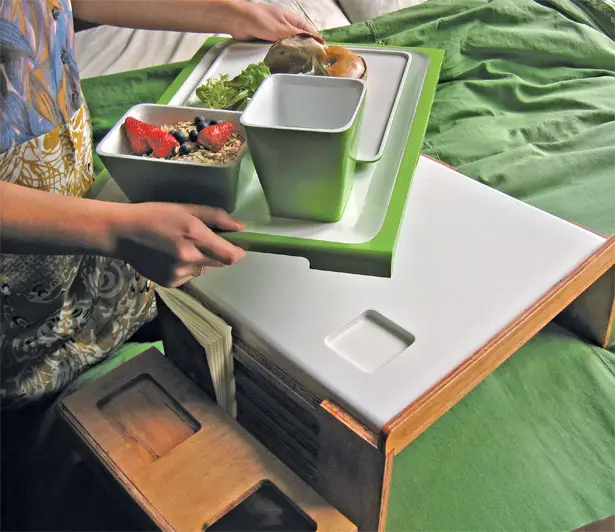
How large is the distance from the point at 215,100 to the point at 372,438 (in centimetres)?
47

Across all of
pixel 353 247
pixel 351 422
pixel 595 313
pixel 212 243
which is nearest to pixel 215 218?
pixel 212 243

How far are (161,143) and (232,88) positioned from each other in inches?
8.2

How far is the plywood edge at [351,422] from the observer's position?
24.1 inches

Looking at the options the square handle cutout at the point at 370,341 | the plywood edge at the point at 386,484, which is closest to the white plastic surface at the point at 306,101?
the square handle cutout at the point at 370,341

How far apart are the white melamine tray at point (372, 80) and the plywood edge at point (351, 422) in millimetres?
269

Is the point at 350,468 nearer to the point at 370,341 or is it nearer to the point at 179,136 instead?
the point at 370,341

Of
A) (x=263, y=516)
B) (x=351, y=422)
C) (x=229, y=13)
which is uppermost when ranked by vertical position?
(x=229, y=13)

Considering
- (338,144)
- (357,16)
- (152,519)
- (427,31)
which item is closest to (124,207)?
(338,144)

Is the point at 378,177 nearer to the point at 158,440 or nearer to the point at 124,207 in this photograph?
the point at 124,207

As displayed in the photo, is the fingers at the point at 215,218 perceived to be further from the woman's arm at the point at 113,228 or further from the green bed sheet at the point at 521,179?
the green bed sheet at the point at 521,179

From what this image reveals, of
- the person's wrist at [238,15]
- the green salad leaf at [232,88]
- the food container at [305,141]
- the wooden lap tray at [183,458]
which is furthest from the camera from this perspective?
the person's wrist at [238,15]

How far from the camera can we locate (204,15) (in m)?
0.95

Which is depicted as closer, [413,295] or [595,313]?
[413,295]

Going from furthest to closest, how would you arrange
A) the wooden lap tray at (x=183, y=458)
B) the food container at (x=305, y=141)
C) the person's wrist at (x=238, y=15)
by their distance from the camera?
the person's wrist at (x=238, y=15) → the wooden lap tray at (x=183, y=458) → the food container at (x=305, y=141)
